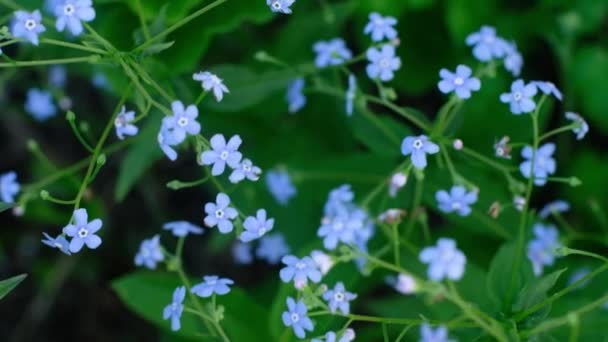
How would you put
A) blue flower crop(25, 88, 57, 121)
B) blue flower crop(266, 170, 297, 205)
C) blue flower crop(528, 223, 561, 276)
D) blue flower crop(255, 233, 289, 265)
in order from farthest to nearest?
blue flower crop(25, 88, 57, 121) < blue flower crop(255, 233, 289, 265) < blue flower crop(266, 170, 297, 205) < blue flower crop(528, 223, 561, 276)

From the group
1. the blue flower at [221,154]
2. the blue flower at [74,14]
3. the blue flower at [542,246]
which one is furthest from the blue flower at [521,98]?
the blue flower at [74,14]

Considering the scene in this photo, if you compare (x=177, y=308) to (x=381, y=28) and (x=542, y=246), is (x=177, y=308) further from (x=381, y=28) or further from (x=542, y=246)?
(x=542, y=246)

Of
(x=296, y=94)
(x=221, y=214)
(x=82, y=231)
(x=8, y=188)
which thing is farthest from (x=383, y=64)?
(x=8, y=188)

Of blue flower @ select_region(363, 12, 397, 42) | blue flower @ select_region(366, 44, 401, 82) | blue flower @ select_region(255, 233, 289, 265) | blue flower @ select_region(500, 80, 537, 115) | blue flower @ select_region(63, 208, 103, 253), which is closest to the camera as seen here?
blue flower @ select_region(63, 208, 103, 253)

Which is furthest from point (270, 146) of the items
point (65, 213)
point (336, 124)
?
point (65, 213)

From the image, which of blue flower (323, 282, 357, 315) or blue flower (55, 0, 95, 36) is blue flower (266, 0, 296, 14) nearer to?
blue flower (55, 0, 95, 36)

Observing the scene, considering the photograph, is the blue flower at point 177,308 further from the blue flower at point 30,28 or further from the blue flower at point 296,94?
the blue flower at point 296,94

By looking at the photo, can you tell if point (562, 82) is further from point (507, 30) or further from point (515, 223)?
point (515, 223)

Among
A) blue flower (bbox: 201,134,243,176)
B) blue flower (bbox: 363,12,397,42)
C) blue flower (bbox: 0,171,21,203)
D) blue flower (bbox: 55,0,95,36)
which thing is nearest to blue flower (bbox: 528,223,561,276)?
blue flower (bbox: 363,12,397,42)
